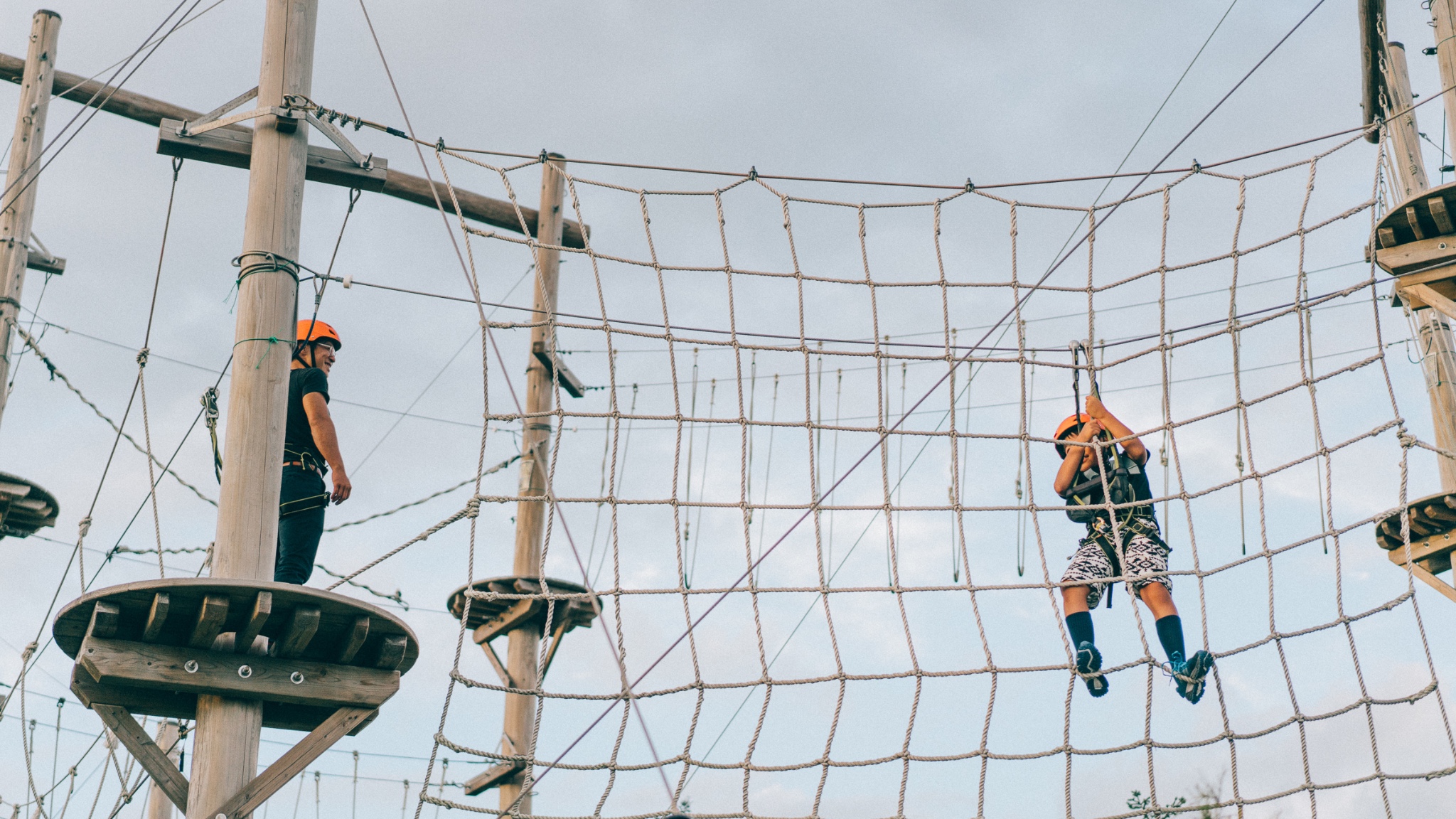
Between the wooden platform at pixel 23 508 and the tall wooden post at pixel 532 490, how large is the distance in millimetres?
2923

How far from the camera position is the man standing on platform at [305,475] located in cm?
532

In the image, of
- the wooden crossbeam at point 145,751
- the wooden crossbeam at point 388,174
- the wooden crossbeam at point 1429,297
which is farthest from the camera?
the wooden crossbeam at point 388,174

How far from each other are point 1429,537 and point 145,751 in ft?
23.7

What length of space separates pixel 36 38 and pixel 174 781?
641cm

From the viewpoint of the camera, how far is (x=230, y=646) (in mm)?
4785

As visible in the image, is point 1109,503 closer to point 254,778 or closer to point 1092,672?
point 1092,672

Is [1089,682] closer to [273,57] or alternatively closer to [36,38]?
[273,57]

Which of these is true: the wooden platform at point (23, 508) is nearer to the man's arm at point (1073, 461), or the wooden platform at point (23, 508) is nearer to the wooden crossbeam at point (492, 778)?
the wooden crossbeam at point (492, 778)

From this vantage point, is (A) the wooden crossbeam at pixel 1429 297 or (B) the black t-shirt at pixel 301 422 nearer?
(B) the black t-shirt at pixel 301 422

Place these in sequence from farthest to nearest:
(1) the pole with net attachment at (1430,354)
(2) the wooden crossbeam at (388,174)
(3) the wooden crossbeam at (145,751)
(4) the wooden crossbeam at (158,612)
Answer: (2) the wooden crossbeam at (388,174) → (1) the pole with net attachment at (1430,354) → (3) the wooden crossbeam at (145,751) → (4) the wooden crossbeam at (158,612)

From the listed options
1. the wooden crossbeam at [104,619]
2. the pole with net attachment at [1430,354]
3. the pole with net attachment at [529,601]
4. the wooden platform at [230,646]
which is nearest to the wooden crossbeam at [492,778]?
the pole with net attachment at [529,601]

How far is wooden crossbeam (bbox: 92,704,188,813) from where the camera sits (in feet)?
15.7

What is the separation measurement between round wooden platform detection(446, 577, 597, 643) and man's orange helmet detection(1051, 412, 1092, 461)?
322 centimetres

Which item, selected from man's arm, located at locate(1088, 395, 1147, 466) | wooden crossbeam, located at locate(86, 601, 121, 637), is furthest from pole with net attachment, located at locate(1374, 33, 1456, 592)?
wooden crossbeam, located at locate(86, 601, 121, 637)
